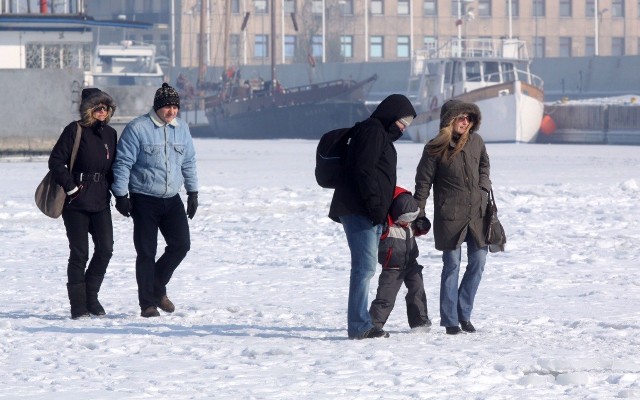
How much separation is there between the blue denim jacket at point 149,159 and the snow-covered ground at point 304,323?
2.83 ft

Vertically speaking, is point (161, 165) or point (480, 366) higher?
point (161, 165)

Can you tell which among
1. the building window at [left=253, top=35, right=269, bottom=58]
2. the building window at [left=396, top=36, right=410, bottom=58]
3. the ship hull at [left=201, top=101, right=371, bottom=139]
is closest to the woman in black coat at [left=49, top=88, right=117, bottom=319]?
the ship hull at [left=201, top=101, right=371, bottom=139]

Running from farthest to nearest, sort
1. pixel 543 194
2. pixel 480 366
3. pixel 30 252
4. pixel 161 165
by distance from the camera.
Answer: pixel 543 194 < pixel 30 252 < pixel 161 165 < pixel 480 366

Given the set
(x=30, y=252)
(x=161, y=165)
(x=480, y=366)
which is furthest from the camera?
(x=30, y=252)

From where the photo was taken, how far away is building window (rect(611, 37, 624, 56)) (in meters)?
82.6

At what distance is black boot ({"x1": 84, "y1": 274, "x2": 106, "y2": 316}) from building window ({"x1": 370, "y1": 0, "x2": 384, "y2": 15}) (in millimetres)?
75589

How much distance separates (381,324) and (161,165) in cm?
182

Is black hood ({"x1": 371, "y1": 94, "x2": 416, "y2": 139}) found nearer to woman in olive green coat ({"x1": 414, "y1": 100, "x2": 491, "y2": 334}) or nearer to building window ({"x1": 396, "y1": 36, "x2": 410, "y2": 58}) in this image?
woman in olive green coat ({"x1": 414, "y1": 100, "x2": 491, "y2": 334})

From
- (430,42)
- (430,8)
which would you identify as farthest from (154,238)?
(430,8)

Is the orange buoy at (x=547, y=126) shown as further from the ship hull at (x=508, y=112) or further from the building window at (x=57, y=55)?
the building window at (x=57, y=55)

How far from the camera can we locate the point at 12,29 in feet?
102

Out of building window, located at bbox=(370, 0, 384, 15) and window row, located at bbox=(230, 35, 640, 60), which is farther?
building window, located at bbox=(370, 0, 384, 15)

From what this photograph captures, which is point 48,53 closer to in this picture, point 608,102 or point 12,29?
point 12,29

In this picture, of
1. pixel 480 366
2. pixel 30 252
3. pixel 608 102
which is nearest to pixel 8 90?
pixel 30 252
